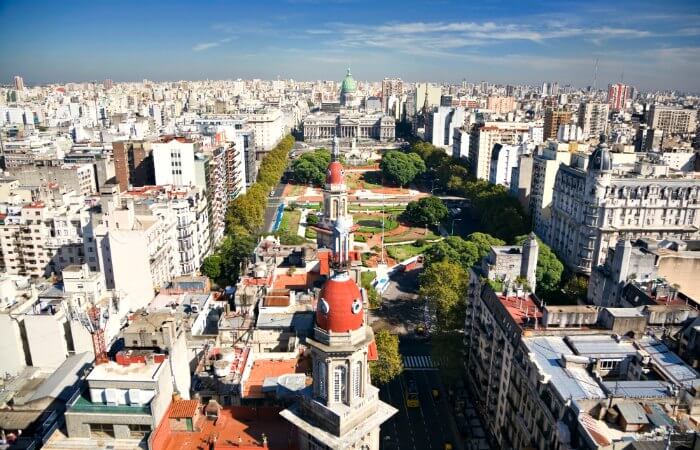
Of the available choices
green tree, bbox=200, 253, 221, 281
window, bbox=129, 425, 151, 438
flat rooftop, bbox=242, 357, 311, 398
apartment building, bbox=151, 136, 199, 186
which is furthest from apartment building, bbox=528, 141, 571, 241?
window, bbox=129, 425, 151, 438

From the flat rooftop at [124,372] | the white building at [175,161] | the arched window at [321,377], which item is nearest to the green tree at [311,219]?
the white building at [175,161]

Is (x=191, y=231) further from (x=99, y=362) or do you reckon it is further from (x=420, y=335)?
(x=99, y=362)

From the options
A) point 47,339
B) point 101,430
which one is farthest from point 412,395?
point 47,339

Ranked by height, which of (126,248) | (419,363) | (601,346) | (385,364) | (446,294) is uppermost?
(126,248)

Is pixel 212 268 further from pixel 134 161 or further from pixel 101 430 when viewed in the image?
pixel 101 430

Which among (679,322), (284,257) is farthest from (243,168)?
(679,322)

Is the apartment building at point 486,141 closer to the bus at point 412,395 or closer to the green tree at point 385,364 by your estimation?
the bus at point 412,395
